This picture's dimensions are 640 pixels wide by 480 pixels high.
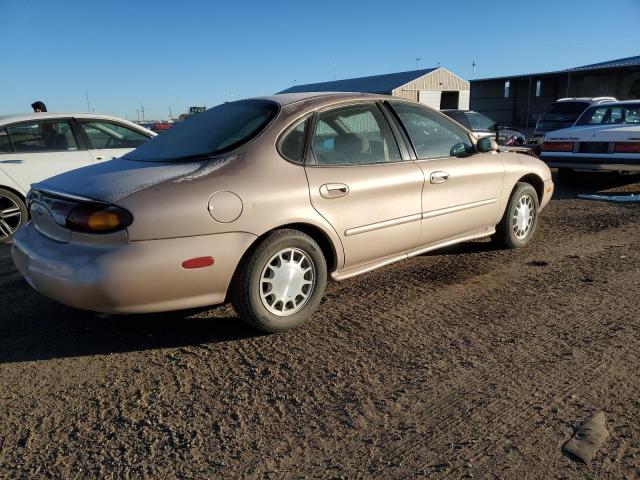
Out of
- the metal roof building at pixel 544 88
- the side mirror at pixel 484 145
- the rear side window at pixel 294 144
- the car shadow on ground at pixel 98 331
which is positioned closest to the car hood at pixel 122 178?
the rear side window at pixel 294 144

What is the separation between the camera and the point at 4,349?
3305mm

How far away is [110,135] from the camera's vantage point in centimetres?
686

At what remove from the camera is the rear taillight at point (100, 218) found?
2.90 meters

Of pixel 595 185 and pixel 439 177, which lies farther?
pixel 595 185

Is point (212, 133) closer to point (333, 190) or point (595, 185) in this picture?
point (333, 190)

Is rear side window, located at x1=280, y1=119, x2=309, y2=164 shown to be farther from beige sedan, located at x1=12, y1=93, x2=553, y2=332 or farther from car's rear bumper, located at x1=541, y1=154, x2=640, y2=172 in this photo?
car's rear bumper, located at x1=541, y1=154, x2=640, y2=172

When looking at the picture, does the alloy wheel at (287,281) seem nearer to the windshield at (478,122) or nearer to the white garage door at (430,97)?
the windshield at (478,122)

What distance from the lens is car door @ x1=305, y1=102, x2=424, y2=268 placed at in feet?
11.9

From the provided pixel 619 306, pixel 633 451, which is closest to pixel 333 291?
pixel 619 306

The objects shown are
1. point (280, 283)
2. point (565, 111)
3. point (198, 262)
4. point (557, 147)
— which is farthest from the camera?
point (565, 111)

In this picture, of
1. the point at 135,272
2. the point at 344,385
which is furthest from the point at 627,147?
the point at 135,272

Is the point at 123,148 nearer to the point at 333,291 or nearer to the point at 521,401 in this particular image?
the point at 333,291

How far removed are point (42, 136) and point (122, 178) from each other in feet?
13.2

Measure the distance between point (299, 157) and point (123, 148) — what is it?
4.13 meters
